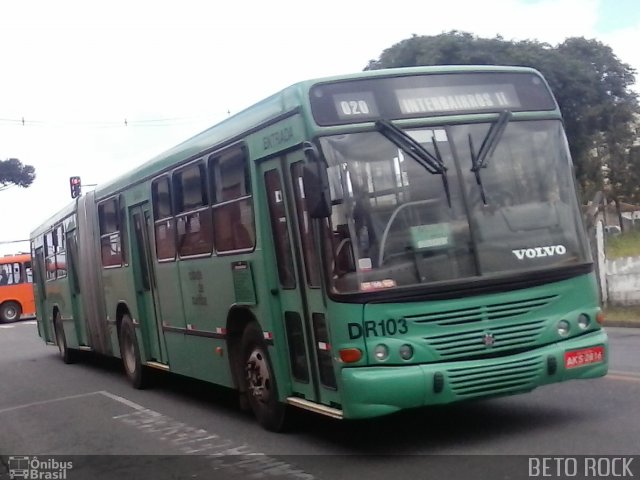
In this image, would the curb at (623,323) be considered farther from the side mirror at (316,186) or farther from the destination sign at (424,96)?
the side mirror at (316,186)

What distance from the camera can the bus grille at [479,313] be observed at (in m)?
→ 7.35

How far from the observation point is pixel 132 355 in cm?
1400

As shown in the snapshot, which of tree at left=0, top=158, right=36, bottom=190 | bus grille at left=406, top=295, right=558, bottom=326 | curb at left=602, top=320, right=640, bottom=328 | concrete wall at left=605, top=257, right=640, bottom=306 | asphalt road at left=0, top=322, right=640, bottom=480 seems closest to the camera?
asphalt road at left=0, top=322, right=640, bottom=480

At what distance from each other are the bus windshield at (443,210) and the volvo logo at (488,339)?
47 centimetres

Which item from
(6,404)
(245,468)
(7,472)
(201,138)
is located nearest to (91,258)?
(6,404)

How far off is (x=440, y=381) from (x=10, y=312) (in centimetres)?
3584

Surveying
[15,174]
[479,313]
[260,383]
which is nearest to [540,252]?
[479,313]

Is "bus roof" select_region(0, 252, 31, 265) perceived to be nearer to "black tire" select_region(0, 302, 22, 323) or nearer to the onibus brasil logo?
"black tire" select_region(0, 302, 22, 323)

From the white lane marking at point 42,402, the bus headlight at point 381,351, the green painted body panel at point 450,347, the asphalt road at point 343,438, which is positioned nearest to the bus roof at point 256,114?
the green painted body panel at point 450,347

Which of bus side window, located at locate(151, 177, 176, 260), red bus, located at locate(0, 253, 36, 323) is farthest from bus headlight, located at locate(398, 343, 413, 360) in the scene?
red bus, located at locate(0, 253, 36, 323)

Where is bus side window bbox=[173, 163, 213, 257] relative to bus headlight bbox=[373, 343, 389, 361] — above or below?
above

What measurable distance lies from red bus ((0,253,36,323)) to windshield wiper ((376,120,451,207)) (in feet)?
114

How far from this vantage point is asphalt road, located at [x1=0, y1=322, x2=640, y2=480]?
7.12 m

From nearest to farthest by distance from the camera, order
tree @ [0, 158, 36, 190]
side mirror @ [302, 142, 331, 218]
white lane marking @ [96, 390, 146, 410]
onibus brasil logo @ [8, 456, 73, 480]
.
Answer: side mirror @ [302, 142, 331, 218] → onibus brasil logo @ [8, 456, 73, 480] → white lane marking @ [96, 390, 146, 410] → tree @ [0, 158, 36, 190]
